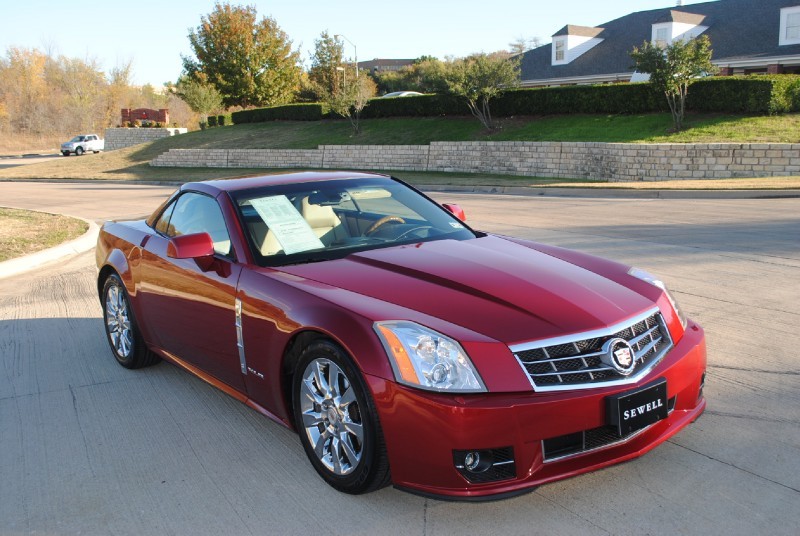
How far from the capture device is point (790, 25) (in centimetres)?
3681

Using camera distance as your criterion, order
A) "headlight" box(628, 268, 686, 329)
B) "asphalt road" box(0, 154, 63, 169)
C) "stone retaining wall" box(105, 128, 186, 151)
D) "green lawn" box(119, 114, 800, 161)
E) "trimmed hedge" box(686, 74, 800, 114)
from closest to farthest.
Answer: "headlight" box(628, 268, 686, 329)
"green lawn" box(119, 114, 800, 161)
"trimmed hedge" box(686, 74, 800, 114)
"asphalt road" box(0, 154, 63, 169)
"stone retaining wall" box(105, 128, 186, 151)

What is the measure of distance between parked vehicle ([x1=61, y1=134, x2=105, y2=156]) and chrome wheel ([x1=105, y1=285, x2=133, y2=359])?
191 feet

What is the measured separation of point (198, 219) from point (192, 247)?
0.70 meters

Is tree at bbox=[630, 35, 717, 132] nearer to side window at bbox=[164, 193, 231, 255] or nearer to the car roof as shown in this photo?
the car roof

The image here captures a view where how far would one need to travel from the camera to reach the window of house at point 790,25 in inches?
1441

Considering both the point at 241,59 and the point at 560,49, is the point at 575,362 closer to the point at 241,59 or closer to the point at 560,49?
the point at 560,49

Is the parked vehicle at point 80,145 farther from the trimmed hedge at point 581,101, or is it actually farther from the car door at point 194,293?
the car door at point 194,293

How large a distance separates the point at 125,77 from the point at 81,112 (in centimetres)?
783

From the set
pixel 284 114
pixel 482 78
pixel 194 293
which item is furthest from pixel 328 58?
pixel 194 293

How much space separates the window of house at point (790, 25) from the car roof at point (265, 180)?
126 ft

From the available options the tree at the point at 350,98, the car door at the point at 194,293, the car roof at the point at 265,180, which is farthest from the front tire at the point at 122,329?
the tree at the point at 350,98

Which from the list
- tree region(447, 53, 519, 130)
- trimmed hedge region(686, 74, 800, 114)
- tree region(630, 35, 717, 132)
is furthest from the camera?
tree region(447, 53, 519, 130)

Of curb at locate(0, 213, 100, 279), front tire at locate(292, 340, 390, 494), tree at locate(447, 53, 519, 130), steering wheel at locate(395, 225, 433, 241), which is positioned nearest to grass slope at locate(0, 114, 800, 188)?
tree at locate(447, 53, 519, 130)

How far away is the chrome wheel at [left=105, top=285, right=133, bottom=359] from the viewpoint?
18.5 ft
